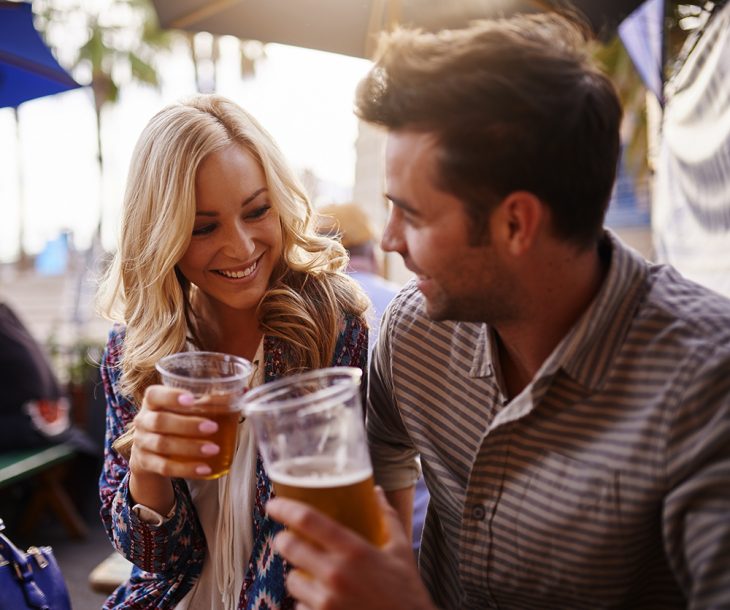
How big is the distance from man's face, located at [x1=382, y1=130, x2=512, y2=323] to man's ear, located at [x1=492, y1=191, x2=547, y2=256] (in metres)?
0.04

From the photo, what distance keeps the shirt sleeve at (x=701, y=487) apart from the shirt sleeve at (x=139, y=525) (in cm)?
128

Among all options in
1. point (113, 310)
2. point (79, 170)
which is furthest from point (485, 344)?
point (79, 170)

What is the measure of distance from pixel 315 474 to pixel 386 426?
87 cm

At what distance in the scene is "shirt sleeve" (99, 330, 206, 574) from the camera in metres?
1.92

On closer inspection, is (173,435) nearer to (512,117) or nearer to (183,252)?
(183,252)

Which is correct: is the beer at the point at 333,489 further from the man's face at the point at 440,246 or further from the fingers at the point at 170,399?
the man's face at the point at 440,246

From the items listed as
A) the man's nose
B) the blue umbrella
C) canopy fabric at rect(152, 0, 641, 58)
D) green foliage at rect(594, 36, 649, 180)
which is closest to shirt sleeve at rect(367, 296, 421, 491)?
the man's nose

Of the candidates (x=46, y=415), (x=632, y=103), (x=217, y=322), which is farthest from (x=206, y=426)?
(x=632, y=103)

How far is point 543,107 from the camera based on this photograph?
144 cm

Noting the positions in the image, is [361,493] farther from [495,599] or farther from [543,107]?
[543,107]

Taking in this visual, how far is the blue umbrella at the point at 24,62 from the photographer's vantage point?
13.9 feet

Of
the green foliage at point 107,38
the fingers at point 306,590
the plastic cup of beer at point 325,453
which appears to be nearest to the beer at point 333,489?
the plastic cup of beer at point 325,453

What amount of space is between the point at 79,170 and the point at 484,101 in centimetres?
2567

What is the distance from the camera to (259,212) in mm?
2238
